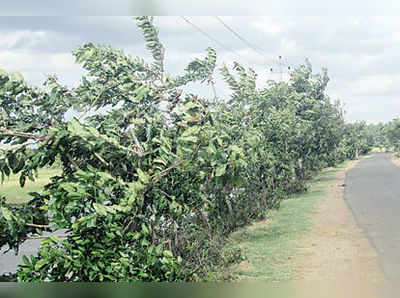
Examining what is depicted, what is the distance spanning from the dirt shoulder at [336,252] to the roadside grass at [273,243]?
187 millimetres

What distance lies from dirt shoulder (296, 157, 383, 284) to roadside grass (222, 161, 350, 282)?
19 cm

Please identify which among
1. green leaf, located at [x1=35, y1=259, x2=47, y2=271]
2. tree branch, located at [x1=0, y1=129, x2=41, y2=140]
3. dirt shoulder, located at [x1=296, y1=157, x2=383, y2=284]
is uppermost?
tree branch, located at [x1=0, y1=129, x2=41, y2=140]

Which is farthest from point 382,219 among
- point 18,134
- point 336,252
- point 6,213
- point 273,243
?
point 6,213

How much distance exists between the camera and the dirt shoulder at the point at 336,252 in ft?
20.9

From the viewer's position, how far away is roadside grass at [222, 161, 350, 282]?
22.0 ft

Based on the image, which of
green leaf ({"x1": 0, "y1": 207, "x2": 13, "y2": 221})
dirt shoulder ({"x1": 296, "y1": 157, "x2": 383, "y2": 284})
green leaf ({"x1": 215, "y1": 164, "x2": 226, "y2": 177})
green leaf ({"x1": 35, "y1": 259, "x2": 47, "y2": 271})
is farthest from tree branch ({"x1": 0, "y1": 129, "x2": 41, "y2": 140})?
dirt shoulder ({"x1": 296, "y1": 157, "x2": 383, "y2": 284})

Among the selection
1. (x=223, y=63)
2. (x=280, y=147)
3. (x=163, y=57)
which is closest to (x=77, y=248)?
(x=163, y=57)

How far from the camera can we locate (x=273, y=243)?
8.98 m

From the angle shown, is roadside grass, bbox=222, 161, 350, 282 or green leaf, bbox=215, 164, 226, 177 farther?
roadside grass, bbox=222, 161, 350, 282

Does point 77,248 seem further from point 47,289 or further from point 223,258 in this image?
point 223,258

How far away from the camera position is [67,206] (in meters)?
3.05

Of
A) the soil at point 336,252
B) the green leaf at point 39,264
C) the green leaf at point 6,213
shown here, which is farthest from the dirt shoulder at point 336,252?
the green leaf at point 6,213

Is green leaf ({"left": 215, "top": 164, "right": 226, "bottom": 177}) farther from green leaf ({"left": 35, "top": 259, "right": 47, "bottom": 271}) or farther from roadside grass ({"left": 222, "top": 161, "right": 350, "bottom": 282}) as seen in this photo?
roadside grass ({"left": 222, "top": 161, "right": 350, "bottom": 282})

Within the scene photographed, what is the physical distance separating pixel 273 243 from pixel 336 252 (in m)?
1.43
